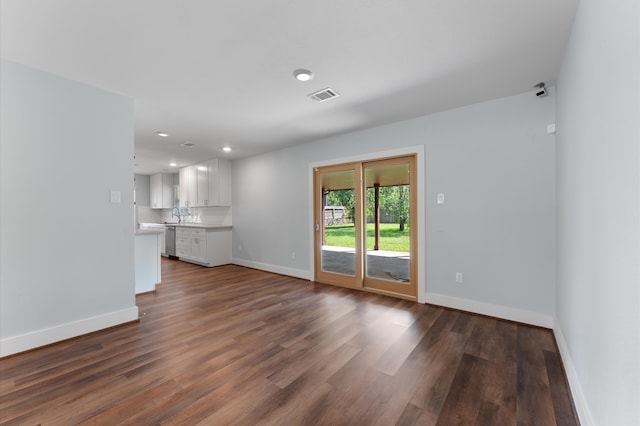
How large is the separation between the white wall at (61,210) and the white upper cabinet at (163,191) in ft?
19.2

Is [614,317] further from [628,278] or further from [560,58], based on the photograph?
[560,58]

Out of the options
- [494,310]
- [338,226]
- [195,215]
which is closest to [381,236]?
[338,226]

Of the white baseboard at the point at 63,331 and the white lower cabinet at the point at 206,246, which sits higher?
the white lower cabinet at the point at 206,246

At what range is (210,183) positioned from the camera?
253 inches

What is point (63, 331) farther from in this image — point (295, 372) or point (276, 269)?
point (276, 269)

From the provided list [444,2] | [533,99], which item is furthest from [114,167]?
[533,99]

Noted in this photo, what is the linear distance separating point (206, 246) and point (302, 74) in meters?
4.77

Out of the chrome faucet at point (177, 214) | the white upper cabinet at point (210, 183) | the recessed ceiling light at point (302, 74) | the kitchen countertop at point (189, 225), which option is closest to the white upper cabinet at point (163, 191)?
the chrome faucet at point (177, 214)

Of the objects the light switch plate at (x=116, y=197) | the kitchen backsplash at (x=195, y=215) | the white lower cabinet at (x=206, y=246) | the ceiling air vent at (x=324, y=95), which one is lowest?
the white lower cabinet at (x=206, y=246)

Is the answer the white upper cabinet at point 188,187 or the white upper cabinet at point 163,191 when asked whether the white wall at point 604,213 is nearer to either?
the white upper cabinet at point 188,187

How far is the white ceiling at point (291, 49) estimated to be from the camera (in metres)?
1.70

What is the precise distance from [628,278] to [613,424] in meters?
0.63

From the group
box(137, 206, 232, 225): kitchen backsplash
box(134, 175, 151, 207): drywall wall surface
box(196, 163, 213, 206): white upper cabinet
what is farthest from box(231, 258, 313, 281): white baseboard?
box(134, 175, 151, 207): drywall wall surface

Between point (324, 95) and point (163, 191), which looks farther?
point (163, 191)
